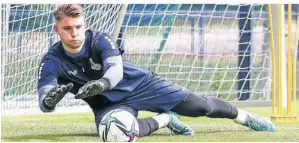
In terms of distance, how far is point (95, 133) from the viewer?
6793 mm

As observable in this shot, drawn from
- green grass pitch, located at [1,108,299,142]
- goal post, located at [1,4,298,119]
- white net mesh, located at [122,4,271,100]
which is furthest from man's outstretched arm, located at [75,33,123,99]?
white net mesh, located at [122,4,271,100]

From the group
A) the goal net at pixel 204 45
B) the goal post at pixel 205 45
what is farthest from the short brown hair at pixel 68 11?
the goal post at pixel 205 45

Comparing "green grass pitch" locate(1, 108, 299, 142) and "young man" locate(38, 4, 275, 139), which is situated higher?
"young man" locate(38, 4, 275, 139)

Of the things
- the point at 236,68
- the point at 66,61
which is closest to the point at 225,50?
the point at 236,68

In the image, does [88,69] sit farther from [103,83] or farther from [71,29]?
[103,83]

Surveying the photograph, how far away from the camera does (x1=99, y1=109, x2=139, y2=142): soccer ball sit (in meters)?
5.61

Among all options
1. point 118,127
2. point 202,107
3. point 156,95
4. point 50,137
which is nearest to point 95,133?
point 50,137

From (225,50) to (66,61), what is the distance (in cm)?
703

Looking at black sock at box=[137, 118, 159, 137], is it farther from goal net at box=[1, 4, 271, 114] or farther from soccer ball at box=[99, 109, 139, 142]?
goal net at box=[1, 4, 271, 114]

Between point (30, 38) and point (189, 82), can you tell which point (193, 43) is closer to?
point (189, 82)

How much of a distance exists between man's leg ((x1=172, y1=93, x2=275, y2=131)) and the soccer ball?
0.64 meters

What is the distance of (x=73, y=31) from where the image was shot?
5.81 metres

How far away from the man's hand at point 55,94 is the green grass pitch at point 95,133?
0.67 metres

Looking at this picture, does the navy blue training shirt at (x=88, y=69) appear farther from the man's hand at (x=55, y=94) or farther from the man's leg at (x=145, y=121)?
the man's hand at (x=55, y=94)
